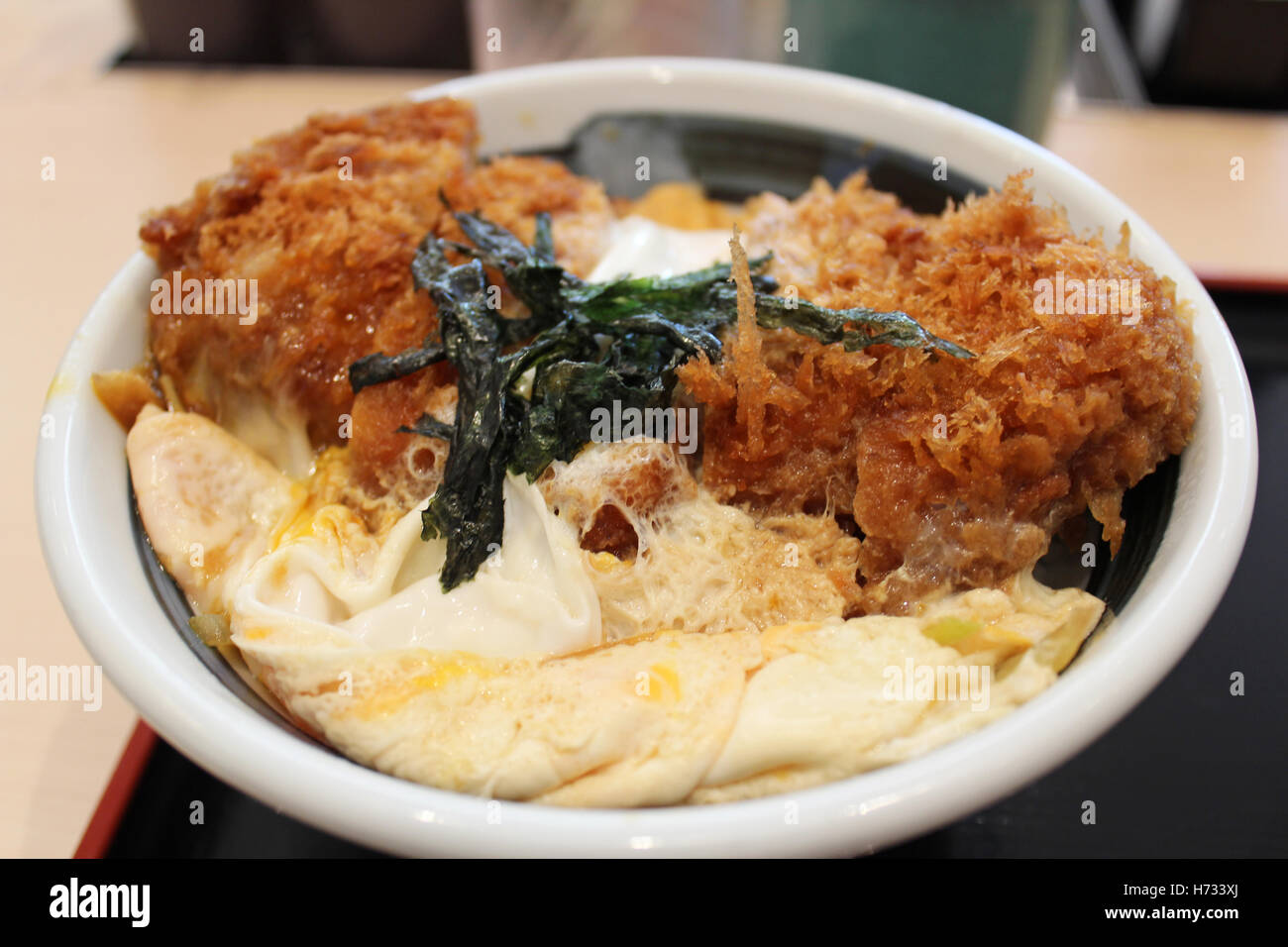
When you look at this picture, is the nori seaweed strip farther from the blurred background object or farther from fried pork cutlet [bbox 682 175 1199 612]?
the blurred background object

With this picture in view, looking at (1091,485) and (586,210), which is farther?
(586,210)

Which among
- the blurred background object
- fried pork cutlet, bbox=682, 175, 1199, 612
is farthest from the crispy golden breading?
the blurred background object

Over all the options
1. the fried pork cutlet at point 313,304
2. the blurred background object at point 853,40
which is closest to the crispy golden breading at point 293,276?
the fried pork cutlet at point 313,304

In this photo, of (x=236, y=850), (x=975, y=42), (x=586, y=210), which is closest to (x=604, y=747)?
(x=236, y=850)

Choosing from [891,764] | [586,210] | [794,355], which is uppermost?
[586,210]

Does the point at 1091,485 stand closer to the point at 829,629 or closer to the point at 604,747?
the point at 829,629

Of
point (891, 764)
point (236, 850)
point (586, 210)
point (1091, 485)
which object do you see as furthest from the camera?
point (586, 210)
